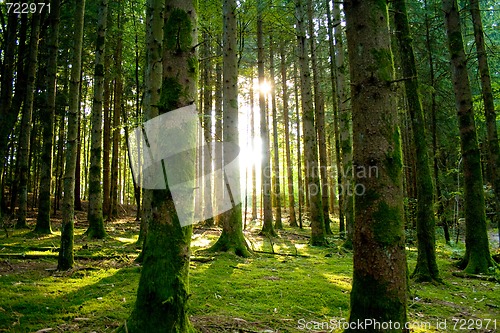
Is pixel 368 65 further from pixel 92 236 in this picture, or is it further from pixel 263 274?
pixel 92 236

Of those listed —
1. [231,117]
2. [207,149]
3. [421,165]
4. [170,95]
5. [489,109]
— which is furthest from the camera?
[207,149]

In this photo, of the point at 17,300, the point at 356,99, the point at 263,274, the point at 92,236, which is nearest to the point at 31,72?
the point at 92,236

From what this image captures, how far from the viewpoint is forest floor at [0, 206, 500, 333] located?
10.8 ft

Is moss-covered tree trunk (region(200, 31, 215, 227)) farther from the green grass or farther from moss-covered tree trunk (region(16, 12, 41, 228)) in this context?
the green grass

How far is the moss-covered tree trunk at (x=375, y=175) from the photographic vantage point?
2.39 meters

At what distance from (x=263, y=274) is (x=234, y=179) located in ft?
10.2

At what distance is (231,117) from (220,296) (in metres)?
5.05

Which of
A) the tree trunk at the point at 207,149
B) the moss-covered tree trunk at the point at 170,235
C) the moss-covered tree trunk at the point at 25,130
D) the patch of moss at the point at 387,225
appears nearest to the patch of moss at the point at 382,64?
the patch of moss at the point at 387,225

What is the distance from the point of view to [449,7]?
7293 mm

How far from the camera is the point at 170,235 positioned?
2602 mm

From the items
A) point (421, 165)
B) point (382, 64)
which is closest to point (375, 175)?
point (382, 64)

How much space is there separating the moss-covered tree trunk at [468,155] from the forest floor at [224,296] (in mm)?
891

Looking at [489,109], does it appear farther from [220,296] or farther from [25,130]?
[25,130]

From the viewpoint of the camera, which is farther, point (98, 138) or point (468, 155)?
point (98, 138)
